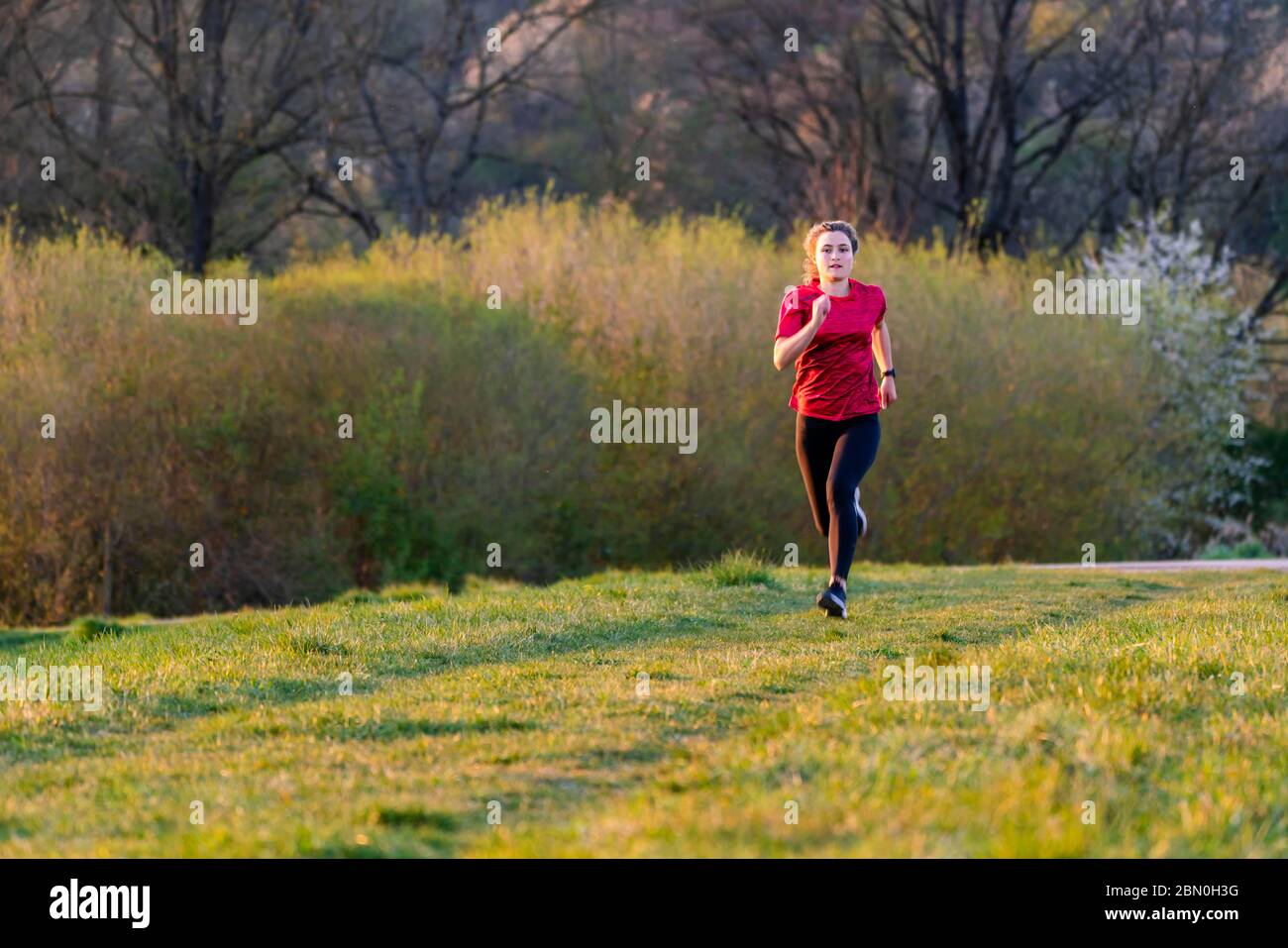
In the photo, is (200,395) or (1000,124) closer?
(200,395)

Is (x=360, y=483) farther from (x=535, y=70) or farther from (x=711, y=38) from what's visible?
(x=711, y=38)

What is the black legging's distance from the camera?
10.7m

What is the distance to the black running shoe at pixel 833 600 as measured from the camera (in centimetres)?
1099

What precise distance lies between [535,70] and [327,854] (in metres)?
36.9

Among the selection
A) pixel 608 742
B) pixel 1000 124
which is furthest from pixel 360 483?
pixel 1000 124

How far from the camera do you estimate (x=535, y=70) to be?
1574 inches
